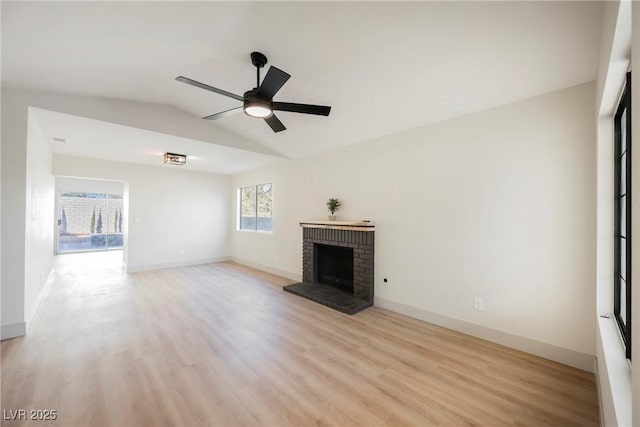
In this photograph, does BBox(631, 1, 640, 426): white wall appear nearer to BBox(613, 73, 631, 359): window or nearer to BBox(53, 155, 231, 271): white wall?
BBox(613, 73, 631, 359): window

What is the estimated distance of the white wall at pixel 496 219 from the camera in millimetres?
2316

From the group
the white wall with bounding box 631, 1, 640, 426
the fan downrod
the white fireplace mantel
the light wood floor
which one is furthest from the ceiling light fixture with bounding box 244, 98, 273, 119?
the light wood floor

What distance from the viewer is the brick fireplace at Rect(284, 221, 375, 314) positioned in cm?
387

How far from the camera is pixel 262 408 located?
1.81 meters

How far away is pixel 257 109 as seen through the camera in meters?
2.44

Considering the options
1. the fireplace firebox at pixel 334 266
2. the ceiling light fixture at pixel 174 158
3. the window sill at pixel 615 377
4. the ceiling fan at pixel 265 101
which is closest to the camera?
the window sill at pixel 615 377

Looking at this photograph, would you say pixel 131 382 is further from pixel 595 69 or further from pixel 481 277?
pixel 595 69

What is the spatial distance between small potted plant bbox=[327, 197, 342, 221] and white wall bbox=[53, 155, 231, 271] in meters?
4.23

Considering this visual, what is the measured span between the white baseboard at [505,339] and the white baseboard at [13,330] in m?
4.50

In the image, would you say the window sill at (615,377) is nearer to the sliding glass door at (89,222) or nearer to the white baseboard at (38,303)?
the white baseboard at (38,303)

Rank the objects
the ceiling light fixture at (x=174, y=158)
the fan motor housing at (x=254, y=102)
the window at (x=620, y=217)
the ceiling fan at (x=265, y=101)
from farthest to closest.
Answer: the ceiling light fixture at (x=174, y=158) < the fan motor housing at (x=254, y=102) < the ceiling fan at (x=265, y=101) < the window at (x=620, y=217)

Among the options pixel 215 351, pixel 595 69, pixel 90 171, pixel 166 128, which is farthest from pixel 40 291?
pixel 595 69

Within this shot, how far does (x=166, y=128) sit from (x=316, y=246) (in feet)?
10.2

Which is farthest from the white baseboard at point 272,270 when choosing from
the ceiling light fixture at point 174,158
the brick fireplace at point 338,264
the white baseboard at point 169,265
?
the ceiling light fixture at point 174,158
